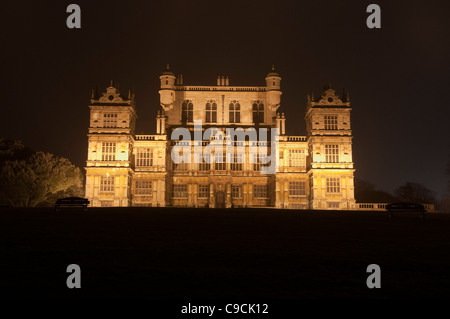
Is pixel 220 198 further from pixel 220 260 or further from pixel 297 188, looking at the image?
pixel 220 260

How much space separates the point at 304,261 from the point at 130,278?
5.40 metres

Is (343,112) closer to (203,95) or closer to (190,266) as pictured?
(203,95)

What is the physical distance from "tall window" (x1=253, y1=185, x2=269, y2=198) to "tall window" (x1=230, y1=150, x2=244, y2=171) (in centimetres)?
327

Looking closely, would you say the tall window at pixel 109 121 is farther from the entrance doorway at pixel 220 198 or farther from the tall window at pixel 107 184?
the entrance doorway at pixel 220 198

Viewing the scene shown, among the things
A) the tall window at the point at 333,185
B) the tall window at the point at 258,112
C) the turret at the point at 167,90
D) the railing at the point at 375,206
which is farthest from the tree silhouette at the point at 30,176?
the railing at the point at 375,206

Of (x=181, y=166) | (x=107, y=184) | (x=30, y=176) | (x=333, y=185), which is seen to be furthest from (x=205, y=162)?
(x=30, y=176)

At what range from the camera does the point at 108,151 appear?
5797 cm

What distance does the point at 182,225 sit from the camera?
2300cm

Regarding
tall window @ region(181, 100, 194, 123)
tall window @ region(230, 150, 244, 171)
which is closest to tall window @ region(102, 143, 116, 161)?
tall window @ region(181, 100, 194, 123)

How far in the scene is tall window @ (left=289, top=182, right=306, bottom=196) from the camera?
201ft

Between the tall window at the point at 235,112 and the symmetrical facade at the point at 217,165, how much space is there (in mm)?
2781

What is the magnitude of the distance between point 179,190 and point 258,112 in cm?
1700
